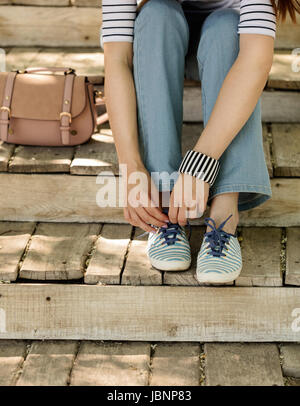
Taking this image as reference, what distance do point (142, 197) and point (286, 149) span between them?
27.0 inches

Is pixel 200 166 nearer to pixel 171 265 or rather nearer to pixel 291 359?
pixel 171 265

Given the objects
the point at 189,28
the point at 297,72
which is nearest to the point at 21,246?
the point at 189,28

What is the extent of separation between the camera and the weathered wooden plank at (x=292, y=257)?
1.67 m

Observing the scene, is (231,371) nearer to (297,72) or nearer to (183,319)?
(183,319)

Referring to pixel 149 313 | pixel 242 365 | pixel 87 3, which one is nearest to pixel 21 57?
pixel 87 3

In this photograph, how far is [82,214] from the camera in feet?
6.53

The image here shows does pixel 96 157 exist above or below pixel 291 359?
above

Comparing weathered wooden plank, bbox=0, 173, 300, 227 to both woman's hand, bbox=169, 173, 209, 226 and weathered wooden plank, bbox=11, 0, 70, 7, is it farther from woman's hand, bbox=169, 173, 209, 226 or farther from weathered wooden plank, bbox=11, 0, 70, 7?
weathered wooden plank, bbox=11, 0, 70, 7

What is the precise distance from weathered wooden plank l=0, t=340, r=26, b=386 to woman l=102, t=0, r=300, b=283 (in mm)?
484

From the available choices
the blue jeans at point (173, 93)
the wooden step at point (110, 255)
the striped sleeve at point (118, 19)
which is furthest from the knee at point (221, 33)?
the wooden step at point (110, 255)

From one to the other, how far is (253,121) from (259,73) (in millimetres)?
138

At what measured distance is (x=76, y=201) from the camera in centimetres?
198

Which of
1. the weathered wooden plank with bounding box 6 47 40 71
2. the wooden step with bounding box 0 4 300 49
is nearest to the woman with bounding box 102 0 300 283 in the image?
the weathered wooden plank with bounding box 6 47 40 71

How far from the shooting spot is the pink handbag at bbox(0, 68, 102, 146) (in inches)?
77.1
